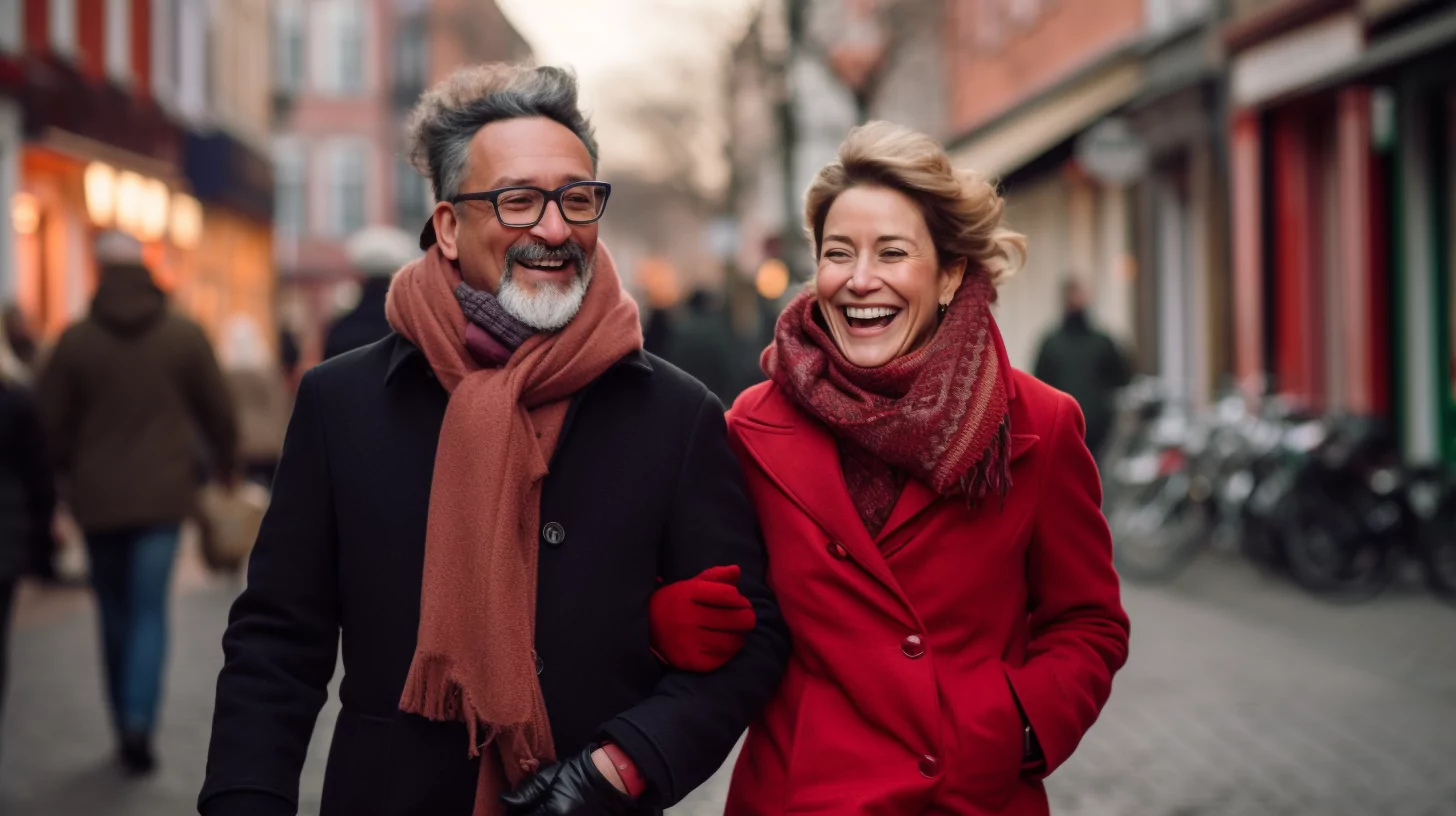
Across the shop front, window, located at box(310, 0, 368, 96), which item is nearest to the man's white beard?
the shop front

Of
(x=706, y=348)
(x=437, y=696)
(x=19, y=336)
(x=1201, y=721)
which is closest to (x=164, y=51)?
(x=706, y=348)

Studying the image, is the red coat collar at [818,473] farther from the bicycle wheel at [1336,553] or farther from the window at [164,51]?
the window at [164,51]

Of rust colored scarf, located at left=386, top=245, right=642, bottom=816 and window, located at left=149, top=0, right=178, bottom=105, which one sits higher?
window, located at left=149, top=0, right=178, bottom=105

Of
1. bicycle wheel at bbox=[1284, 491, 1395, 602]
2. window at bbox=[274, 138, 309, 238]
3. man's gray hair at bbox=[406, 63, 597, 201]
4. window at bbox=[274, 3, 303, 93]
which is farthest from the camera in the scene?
window at bbox=[274, 138, 309, 238]

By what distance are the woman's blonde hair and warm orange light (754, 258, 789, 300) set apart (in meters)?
16.8

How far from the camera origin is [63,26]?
1966 centimetres

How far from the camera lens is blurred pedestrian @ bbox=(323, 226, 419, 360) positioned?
22.7 feet

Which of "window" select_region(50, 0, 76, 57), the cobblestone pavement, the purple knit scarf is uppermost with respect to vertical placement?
Result: "window" select_region(50, 0, 76, 57)

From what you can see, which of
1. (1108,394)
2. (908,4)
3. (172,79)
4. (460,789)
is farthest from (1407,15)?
(172,79)

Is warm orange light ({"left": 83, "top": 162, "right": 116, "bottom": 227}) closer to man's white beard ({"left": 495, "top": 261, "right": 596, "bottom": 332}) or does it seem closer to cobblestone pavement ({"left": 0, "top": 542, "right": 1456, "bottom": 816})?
cobblestone pavement ({"left": 0, "top": 542, "right": 1456, "bottom": 816})

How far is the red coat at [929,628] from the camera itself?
3.16 metres

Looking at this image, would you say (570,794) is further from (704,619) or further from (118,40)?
(118,40)

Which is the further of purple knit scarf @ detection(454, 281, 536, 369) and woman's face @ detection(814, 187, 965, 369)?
woman's face @ detection(814, 187, 965, 369)

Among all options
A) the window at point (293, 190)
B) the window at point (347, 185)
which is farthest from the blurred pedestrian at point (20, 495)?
the window at point (293, 190)
